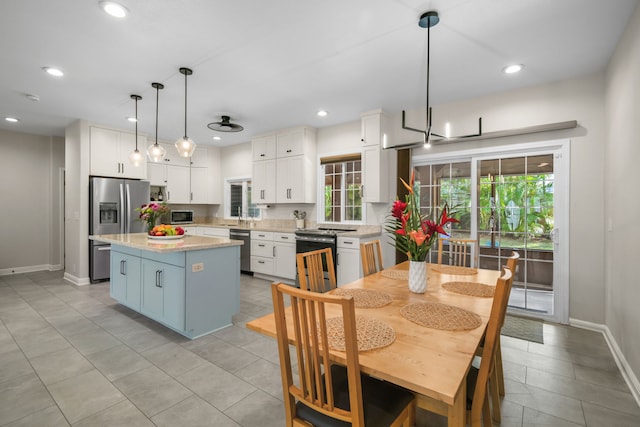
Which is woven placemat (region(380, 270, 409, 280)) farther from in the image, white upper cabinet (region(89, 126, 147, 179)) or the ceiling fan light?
white upper cabinet (region(89, 126, 147, 179))

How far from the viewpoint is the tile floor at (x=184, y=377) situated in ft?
6.09

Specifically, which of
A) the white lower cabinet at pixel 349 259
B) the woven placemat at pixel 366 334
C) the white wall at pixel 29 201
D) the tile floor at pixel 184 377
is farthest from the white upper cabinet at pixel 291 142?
the white wall at pixel 29 201

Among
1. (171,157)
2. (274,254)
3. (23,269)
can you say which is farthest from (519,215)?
(23,269)

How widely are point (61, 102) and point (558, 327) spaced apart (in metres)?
6.61

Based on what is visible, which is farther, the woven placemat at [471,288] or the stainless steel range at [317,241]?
the stainless steel range at [317,241]

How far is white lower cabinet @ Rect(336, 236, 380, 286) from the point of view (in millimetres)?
4203

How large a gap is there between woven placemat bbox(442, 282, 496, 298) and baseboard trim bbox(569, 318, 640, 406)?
1213 mm

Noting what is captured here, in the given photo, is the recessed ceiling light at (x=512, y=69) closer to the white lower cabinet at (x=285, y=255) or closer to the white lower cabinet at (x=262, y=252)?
the white lower cabinet at (x=285, y=255)

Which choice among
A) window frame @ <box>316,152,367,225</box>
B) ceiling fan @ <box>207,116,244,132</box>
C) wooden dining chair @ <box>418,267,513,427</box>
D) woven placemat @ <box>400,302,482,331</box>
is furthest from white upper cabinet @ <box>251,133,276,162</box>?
wooden dining chair @ <box>418,267,513,427</box>

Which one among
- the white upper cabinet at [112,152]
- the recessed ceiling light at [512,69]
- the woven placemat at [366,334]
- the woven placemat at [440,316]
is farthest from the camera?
the white upper cabinet at [112,152]

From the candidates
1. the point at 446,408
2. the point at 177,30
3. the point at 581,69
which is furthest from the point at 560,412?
the point at 177,30

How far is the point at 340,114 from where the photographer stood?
4551 millimetres

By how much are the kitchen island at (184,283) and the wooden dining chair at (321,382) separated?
1.87 metres

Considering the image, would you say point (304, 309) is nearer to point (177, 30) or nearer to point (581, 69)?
point (177, 30)
